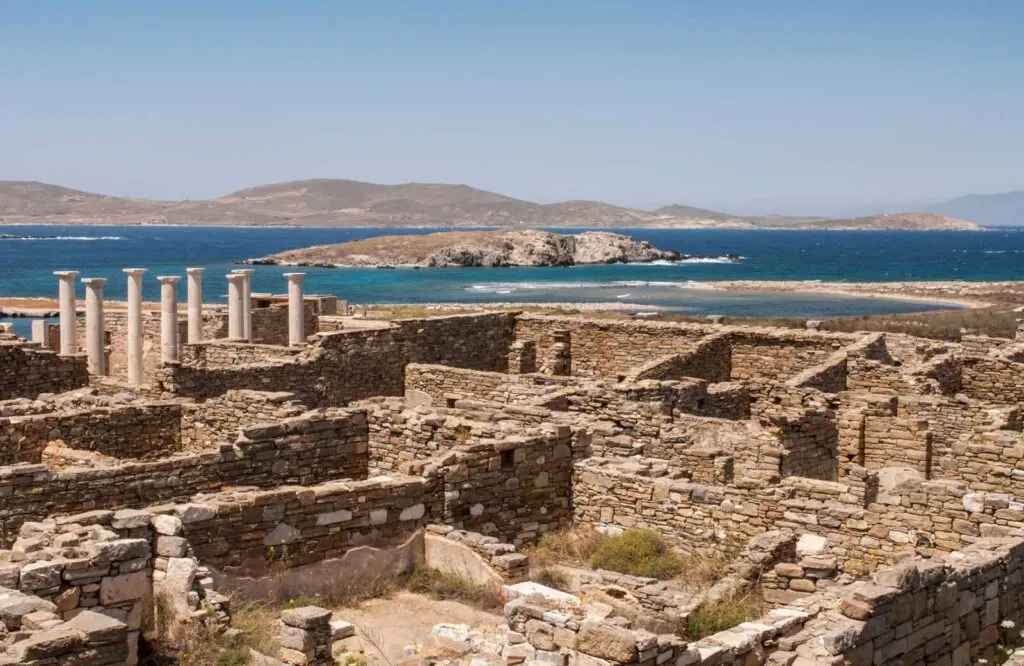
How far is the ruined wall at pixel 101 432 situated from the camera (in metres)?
14.2

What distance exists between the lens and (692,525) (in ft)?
40.3

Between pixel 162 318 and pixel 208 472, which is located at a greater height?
pixel 162 318

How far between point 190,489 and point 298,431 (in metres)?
1.49

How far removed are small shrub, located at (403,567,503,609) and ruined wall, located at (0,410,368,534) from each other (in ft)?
8.00

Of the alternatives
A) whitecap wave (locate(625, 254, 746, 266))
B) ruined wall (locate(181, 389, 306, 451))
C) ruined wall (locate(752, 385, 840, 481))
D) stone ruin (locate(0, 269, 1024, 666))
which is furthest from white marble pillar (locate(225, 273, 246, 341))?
whitecap wave (locate(625, 254, 746, 266))


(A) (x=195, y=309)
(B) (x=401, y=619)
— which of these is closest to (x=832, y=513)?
(B) (x=401, y=619)

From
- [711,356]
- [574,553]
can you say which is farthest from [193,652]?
[711,356]

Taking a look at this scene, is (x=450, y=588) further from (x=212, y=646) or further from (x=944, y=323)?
(x=944, y=323)

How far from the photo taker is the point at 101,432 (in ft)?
49.2

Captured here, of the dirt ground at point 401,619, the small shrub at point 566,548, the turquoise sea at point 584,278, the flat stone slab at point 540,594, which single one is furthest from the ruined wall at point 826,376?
the turquoise sea at point 584,278

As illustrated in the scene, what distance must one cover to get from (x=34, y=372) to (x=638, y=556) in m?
12.2

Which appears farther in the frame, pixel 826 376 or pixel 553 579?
pixel 826 376

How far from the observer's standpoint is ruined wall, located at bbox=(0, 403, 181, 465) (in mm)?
14203

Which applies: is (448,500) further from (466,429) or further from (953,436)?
(953,436)
